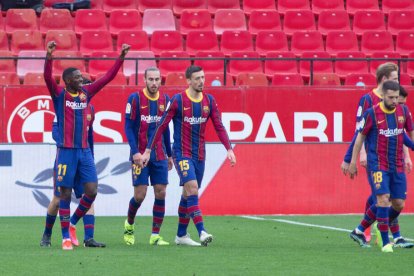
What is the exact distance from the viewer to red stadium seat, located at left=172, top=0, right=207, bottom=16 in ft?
79.1

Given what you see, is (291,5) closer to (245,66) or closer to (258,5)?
(258,5)

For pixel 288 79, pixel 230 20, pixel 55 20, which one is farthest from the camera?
pixel 230 20

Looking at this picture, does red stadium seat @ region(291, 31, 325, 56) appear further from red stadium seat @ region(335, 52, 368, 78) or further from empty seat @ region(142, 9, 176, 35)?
empty seat @ region(142, 9, 176, 35)

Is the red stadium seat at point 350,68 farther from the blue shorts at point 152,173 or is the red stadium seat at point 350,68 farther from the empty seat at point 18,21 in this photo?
the blue shorts at point 152,173

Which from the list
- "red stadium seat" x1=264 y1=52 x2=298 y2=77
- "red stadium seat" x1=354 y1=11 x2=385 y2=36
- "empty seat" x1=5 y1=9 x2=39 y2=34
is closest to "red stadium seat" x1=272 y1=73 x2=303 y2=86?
"red stadium seat" x1=264 y1=52 x2=298 y2=77

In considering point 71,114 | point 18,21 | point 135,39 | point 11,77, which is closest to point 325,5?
point 135,39

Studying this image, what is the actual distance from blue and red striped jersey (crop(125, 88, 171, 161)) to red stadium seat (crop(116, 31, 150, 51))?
920 cm

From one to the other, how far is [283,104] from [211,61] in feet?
8.36

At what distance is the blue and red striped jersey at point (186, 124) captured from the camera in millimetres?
12492

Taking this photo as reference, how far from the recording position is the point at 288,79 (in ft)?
69.5

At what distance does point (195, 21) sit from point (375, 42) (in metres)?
3.86

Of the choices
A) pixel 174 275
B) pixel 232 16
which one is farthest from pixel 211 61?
pixel 174 275

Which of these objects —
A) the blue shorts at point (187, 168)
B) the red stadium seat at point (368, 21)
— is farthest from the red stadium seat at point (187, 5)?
the blue shorts at point (187, 168)

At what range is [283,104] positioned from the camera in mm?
19438
